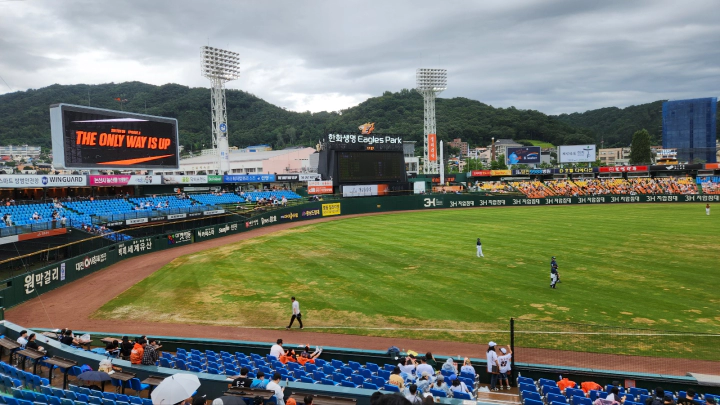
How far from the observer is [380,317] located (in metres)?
17.6

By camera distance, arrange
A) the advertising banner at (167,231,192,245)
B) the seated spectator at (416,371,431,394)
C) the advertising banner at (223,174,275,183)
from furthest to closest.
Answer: the advertising banner at (223,174,275,183) → the advertising banner at (167,231,192,245) → the seated spectator at (416,371,431,394)

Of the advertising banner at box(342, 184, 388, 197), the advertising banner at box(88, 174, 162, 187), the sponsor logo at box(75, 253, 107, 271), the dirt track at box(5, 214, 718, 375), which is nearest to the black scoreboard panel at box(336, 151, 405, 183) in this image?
the advertising banner at box(342, 184, 388, 197)

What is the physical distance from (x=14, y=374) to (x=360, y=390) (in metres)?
7.84

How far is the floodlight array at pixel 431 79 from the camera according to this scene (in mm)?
92312

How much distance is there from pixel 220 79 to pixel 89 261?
45289 millimetres

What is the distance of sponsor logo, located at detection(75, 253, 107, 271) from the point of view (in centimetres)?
2538

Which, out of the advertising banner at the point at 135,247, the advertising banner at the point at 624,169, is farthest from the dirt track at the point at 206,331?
the advertising banner at the point at 624,169

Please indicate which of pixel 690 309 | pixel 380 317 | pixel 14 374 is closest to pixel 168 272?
pixel 380 317

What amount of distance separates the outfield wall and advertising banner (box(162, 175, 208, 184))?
11.6m

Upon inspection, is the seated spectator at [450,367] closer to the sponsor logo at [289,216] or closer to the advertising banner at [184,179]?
the sponsor logo at [289,216]

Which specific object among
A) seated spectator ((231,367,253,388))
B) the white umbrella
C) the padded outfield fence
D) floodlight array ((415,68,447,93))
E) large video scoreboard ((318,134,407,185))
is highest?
floodlight array ((415,68,447,93))

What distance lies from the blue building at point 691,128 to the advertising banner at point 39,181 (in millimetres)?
154554

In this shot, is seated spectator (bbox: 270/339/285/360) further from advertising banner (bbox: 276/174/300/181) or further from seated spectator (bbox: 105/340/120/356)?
advertising banner (bbox: 276/174/300/181)

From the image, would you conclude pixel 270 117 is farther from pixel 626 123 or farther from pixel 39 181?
pixel 626 123
